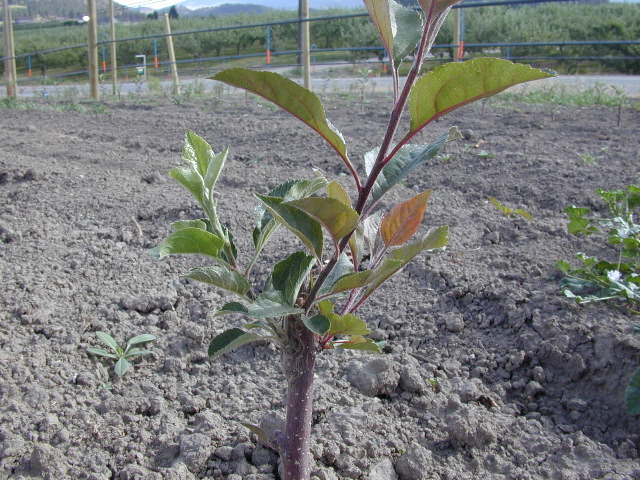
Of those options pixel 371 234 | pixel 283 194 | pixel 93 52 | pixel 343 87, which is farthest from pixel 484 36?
pixel 283 194

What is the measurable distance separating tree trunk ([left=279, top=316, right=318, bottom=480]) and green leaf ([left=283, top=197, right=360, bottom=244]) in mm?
226

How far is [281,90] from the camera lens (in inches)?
38.2

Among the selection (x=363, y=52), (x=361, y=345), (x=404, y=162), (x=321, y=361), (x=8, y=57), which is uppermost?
(x=363, y=52)

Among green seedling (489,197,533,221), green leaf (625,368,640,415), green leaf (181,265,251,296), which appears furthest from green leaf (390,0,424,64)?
green seedling (489,197,533,221)

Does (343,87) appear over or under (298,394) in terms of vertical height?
over

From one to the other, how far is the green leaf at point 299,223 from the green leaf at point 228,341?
21 centimetres

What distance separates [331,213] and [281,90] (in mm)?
222

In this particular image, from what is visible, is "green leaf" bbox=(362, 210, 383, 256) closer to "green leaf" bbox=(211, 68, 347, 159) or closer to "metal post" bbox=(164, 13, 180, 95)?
"green leaf" bbox=(211, 68, 347, 159)

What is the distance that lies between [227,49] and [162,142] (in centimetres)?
3991

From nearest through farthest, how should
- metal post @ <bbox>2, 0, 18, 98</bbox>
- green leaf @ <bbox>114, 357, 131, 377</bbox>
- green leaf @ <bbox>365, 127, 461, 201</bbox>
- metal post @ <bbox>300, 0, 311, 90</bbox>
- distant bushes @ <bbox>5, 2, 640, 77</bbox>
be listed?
1. green leaf @ <bbox>365, 127, 461, 201</bbox>
2. green leaf @ <bbox>114, 357, 131, 377</bbox>
3. metal post @ <bbox>300, 0, 311, 90</bbox>
4. metal post @ <bbox>2, 0, 18, 98</bbox>
5. distant bushes @ <bbox>5, 2, 640, 77</bbox>

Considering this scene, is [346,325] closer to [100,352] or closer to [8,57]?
[100,352]

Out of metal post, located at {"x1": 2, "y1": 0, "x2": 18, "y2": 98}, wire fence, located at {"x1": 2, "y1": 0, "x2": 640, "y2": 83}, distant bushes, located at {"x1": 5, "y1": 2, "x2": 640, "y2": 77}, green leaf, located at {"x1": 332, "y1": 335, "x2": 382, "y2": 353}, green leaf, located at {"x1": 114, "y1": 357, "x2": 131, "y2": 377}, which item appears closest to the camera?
green leaf, located at {"x1": 332, "y1": 335, "x2": 382, "y2": 353}

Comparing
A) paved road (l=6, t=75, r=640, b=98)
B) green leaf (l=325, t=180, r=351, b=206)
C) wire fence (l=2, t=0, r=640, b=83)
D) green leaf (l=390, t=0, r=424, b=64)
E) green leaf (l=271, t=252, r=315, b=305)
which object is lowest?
green leaf (l=271, t=252, r=315, b=305)

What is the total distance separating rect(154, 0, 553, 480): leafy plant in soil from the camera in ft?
3.09
